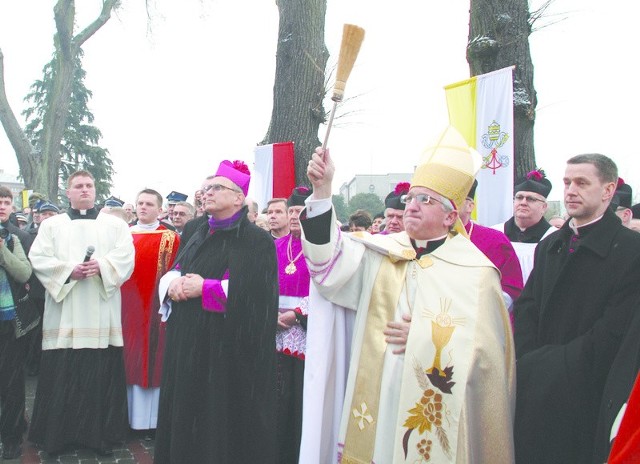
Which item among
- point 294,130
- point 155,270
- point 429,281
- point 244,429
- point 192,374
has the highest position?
point 294,130

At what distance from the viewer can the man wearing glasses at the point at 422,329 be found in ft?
10.5

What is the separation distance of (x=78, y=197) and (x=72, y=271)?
0.70 meters

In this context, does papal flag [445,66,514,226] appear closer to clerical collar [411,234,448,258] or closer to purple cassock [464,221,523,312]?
purple cassock [464,221,523,312]

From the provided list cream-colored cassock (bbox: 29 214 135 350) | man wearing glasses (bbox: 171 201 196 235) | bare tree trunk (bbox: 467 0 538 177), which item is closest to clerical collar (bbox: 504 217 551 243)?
bare tree trunk (bbox: 467 0 538 177)

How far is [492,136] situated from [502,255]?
80.2 inches

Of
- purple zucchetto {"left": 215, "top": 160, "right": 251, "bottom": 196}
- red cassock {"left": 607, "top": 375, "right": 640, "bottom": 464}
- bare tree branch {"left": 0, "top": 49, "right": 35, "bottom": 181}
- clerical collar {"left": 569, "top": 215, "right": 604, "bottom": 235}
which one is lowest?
red cassock {"left": 607, "top": 375, "right": 640, "bottom": 464}

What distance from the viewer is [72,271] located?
217 inches

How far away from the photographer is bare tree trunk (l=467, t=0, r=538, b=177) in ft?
21.7

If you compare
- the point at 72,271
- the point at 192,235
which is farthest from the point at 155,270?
the point at 192,235

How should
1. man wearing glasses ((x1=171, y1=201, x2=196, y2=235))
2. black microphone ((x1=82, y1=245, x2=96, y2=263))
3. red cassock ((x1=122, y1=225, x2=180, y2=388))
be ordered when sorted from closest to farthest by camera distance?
black microphone ((x1=82, y1=245, x2=96, y2=263)) → red cassock ((x1=122, y1=225, x2=180, y2=388)) → man wearing glasses ((x1=171, y1=201, x2=196, y2=235))

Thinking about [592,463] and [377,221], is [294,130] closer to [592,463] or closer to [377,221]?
[377,221]

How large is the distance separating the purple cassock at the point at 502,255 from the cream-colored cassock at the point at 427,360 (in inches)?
35.8

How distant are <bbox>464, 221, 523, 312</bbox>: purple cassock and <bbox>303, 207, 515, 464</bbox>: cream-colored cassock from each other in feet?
2.99

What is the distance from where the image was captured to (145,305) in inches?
248
